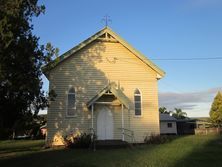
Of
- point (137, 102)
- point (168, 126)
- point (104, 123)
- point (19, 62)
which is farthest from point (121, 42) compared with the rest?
point (168, 126)

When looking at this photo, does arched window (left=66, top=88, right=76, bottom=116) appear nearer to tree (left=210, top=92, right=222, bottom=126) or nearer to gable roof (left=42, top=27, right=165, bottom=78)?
gable roof (left=42, top=27, right=165, bottom=78)

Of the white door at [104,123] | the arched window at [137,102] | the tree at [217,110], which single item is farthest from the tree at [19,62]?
the tree at [217,110]

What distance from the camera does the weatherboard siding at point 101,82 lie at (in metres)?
23.3

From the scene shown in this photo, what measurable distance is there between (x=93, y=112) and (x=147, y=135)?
4635mm

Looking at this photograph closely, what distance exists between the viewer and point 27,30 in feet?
54.6

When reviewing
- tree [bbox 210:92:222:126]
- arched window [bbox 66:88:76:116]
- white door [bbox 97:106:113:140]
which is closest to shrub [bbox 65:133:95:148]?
white door [bbox 97:106:113:140]

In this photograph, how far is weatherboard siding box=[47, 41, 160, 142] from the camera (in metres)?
23.3

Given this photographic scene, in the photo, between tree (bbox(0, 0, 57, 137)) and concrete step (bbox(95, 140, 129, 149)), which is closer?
tree (bbox(0, 0, 57, 137))

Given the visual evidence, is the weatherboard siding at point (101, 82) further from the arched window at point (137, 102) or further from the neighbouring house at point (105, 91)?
the arched window at point (137, 102)

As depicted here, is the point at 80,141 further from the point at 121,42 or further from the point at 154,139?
the point at 121,42

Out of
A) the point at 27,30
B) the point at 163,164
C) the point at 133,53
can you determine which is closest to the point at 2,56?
the point at 27,30

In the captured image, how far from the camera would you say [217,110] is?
63.2 meters

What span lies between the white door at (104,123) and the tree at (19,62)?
6.29m

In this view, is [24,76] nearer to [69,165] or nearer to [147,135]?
[69,165]
